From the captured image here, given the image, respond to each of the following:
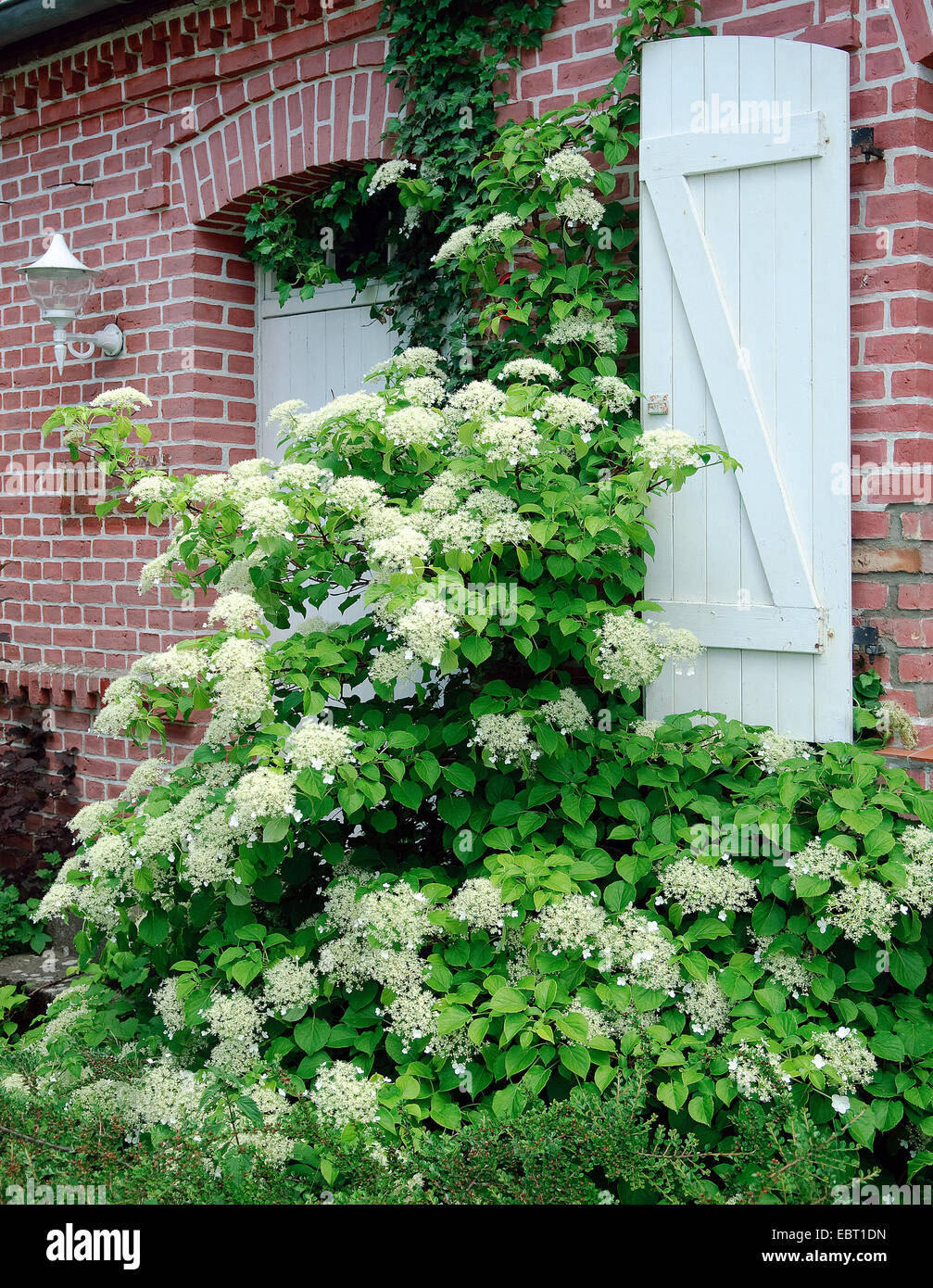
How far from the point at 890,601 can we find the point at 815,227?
1009mm

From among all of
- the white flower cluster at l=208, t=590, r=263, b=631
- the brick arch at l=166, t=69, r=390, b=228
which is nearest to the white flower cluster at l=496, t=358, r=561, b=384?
the white flower cluster at l=208, t=590, r=263, b=631

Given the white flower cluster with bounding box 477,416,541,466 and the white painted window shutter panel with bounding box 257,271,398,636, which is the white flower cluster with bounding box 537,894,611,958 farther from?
the white painted window shutter panel with bounding box 257,271,398,636

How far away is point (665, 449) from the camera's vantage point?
3008 millimetres

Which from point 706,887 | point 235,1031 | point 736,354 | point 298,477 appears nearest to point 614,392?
point 736,354

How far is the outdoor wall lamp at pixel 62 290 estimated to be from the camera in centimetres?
498

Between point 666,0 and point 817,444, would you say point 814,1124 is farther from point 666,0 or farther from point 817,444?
point 666,0

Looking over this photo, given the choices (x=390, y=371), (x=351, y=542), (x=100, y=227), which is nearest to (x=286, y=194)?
(x=100, y=227)

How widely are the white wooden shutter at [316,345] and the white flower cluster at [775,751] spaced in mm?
2212

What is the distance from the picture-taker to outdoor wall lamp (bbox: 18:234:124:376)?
16.3 feet

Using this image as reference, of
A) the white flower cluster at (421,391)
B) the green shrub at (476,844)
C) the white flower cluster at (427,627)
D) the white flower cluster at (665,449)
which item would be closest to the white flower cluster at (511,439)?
the green shrub at (476,844)

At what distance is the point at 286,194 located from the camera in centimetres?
478

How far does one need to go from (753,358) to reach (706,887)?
4.91 ft

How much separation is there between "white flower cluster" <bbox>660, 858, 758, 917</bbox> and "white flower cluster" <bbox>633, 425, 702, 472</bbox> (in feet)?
3.22

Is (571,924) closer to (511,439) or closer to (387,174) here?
(511,439)
